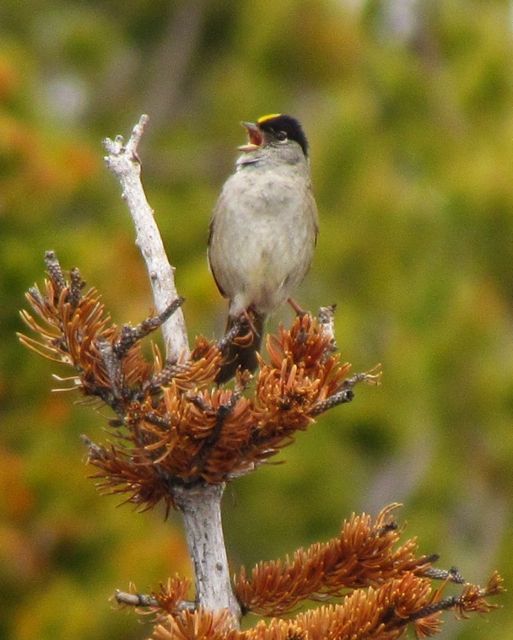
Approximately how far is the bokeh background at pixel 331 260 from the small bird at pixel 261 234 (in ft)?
5.37

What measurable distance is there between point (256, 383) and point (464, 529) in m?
8.23

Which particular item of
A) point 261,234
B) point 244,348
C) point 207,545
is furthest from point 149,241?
point 261,234

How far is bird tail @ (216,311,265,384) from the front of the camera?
3491 mm

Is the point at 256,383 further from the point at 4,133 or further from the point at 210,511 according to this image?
the point at 4,133

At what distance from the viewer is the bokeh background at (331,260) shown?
716 cm

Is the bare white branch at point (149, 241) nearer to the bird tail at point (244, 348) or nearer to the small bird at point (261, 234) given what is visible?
the bird tail at point (244, 348)

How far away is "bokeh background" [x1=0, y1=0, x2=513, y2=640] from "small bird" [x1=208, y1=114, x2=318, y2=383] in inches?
64.4

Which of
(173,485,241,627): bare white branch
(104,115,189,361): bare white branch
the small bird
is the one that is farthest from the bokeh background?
(173,485,241,627): bare white branch

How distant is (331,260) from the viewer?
10867mm

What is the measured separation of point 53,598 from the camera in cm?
702

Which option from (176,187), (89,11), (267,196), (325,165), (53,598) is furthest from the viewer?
(89,11)

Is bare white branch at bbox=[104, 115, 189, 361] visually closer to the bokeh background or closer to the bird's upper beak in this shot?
the bird's upper beak

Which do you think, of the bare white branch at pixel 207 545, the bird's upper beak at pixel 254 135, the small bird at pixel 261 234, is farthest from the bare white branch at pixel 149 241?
the bird's upper beak at pixel 254 135

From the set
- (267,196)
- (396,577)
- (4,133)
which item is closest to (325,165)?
(4,133)
